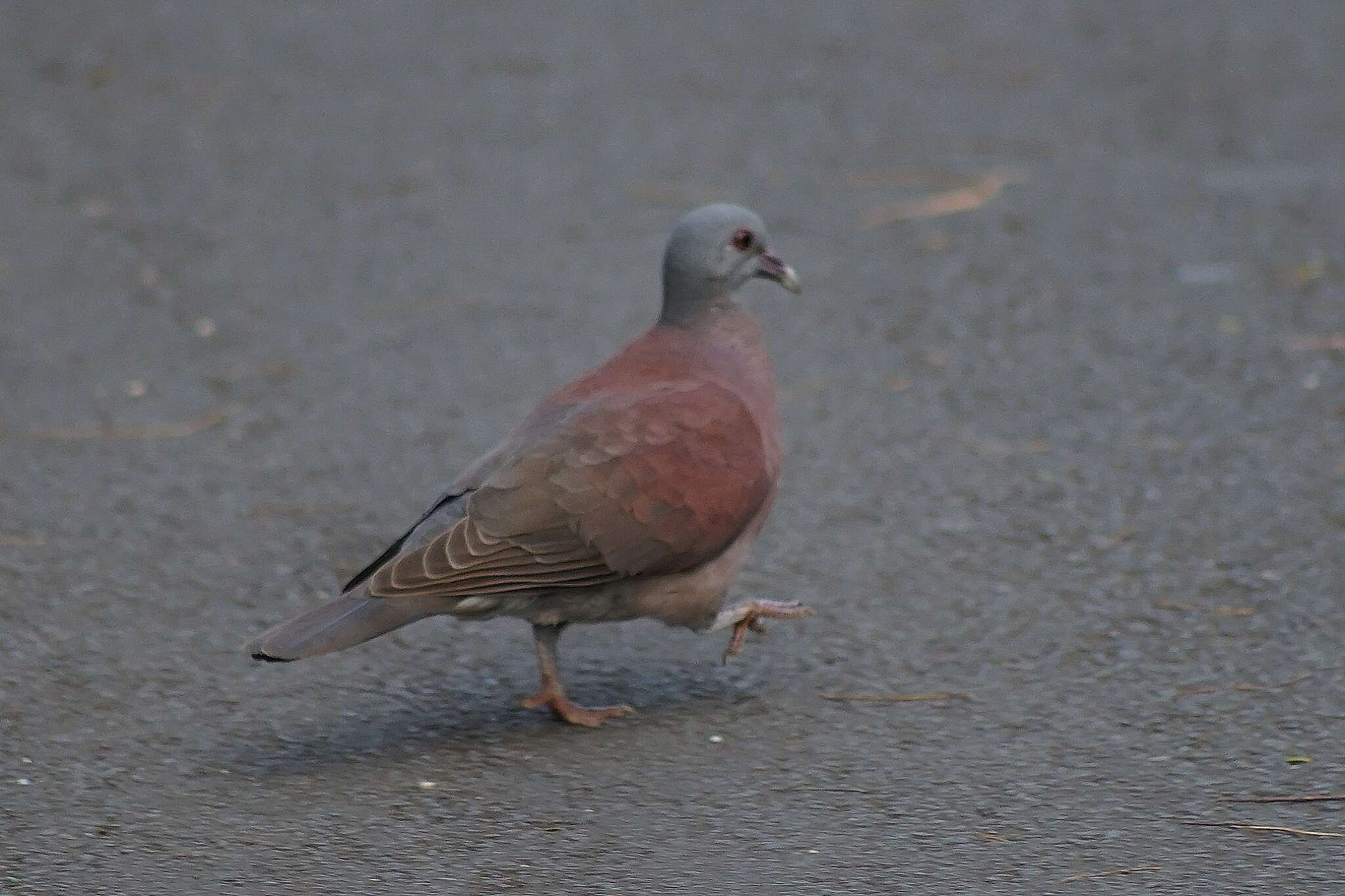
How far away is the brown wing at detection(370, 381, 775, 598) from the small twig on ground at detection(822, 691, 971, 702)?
0.43 metres

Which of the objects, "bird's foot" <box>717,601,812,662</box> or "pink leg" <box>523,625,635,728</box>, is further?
"bird's foot" <box>717,601,812,662</box>

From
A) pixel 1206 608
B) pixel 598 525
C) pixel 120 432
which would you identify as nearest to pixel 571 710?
pixel 598 525

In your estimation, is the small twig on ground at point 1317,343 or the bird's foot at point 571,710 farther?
the small twig on ground at point 1317,343

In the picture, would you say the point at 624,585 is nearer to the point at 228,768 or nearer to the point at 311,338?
the point at 228,768

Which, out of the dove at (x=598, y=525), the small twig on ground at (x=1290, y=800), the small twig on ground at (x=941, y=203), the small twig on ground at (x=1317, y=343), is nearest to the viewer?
the small twig on ground at (x=1290, y=800)

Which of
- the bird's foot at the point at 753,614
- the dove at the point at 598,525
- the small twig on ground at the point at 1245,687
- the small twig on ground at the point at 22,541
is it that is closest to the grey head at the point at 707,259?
the dove at the point at 598,525

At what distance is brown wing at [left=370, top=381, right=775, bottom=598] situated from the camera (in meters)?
4.09

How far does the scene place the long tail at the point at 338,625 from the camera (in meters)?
3.89

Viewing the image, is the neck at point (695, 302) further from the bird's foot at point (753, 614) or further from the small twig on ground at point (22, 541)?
the small twig on ground at point (22, 541)

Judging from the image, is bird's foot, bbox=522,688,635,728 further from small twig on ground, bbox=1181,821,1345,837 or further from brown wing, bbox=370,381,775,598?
small twig on ground, bbox=1181,821,1345,837

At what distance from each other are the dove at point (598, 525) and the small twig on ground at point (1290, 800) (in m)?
1.12

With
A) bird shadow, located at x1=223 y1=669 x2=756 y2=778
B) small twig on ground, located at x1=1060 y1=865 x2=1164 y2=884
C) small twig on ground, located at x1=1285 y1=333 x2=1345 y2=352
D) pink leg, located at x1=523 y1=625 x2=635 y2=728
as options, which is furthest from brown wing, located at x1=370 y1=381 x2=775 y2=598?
small twig on ground, located at x1=1285 y1=333 x2=1345 y2=352

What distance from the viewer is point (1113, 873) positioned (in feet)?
11.5

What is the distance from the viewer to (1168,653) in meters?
4.47
